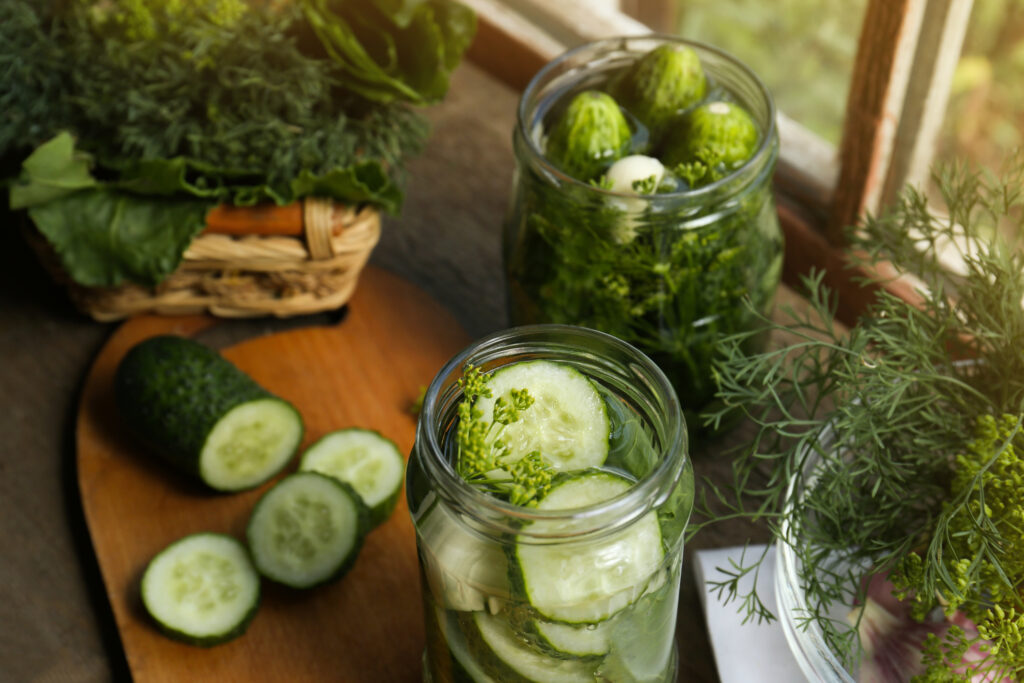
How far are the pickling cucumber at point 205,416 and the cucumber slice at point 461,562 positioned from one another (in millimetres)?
383

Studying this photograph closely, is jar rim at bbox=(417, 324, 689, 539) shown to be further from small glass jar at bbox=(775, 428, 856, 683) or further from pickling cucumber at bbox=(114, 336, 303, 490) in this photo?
pickling cucumber at bbox=(114, 336, 303, 490)

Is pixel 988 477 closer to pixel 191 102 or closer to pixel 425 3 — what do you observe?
pixel 425 3

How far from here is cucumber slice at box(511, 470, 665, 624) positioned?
2.35 ft

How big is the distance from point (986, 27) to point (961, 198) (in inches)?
52.1

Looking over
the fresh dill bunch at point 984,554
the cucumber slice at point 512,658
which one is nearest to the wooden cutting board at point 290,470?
the cucumber slice at point 512,658

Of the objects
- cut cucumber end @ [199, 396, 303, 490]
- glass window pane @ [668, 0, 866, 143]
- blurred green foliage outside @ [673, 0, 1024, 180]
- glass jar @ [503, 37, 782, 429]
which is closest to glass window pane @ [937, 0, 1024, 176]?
blurred green foliage outside @ [673, 0, 1024, 180]

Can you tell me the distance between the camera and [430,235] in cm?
142

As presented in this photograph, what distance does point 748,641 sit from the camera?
0.98 m

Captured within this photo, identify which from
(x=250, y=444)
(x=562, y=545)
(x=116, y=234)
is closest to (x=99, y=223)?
(x=116, y=234)

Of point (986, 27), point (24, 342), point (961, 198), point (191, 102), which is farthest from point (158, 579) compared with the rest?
point (986, 27)

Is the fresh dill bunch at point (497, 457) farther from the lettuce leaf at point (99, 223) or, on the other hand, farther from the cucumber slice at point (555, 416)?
the lettuce leaf at point (99, 223)

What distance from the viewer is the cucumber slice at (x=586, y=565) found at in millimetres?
717

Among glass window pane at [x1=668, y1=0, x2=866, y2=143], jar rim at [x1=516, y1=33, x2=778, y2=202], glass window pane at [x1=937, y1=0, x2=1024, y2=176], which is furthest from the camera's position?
glass window pane at [x1=668, y1=0, x2=866, y2=143]

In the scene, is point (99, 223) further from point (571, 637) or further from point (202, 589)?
point (571, 637)
